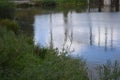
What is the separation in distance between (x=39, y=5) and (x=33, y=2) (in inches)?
56.8

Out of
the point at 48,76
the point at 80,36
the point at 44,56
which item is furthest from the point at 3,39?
the point at 80,36

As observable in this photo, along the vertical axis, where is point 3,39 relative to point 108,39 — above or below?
above

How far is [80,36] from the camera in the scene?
66.1 ft

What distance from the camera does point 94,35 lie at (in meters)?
20.4

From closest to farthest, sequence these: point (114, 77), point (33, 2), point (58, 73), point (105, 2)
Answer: point (114, 77)
point (58, 73)
point (105, 2)
point (33, 2)

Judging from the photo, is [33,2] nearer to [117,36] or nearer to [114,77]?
[117,36]

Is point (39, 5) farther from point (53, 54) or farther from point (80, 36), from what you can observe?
point (53, 54)

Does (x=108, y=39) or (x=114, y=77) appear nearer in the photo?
(x=114, y=77)

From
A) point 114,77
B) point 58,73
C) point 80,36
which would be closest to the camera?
point 114,77

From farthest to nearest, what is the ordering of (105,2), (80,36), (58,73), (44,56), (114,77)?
(105,2) < (80,36) < (44,56) < (58,73) < (114,77)

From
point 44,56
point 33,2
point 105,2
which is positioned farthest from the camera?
point 33,2

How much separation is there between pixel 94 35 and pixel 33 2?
113 feet

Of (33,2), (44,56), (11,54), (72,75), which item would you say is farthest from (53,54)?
(33,2)

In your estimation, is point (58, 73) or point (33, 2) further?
point (33, 2)
